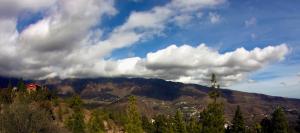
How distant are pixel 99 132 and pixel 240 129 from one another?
45.8 metres

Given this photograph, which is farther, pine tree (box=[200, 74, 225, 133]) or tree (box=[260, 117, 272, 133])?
tree (box=[260, 117, 272, 133])

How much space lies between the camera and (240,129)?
110 meters

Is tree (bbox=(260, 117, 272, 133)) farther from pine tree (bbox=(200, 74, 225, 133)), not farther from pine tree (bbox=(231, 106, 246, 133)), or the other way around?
pine tree (bbox=(200, 74, 225, 133))

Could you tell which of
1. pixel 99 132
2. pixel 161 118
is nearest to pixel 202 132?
pixel 99 132

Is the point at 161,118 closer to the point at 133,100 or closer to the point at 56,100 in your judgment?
the point at 56,100

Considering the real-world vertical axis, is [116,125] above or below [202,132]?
below

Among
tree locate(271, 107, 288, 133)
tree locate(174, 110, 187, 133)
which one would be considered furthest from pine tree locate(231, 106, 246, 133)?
tree locate(174, 110, 187, 133)

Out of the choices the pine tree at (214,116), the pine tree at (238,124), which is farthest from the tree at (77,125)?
the pine tree at (214,116)

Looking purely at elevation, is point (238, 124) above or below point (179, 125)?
above

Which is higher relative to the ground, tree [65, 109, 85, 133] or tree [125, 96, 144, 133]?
tree [125, 96, 144, 133]

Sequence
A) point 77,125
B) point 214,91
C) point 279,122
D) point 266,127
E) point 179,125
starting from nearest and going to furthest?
point 214,91, point 279,122, point 179,125, point 266,127, point 77,125

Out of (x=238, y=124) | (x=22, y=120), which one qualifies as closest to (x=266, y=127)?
(x=238, y=124)

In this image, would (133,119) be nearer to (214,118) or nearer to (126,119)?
(126,119)

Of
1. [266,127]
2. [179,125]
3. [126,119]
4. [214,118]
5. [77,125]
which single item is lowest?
[77,125]
